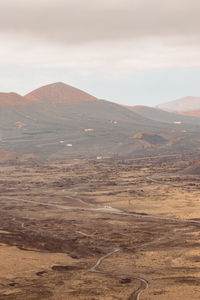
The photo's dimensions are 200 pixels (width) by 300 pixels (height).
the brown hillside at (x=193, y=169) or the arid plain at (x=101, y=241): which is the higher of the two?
the brown hillside at (x=193, y=169)

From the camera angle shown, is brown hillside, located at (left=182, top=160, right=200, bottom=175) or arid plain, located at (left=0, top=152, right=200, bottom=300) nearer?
arid plain, located at (left=0, top=152, right=200, bottom=300)

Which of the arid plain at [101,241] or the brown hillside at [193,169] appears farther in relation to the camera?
the brown hillside at [193,169]

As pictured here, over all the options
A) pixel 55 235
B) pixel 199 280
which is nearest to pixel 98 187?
pixel 55 235

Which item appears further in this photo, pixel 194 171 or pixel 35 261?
pixel 194 171

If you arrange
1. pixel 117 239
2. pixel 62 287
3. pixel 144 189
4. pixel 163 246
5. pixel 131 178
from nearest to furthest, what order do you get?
pixel 62 287 → pixel 163 246 → pixel 117 239 → pixel 144 189 → pixel 131 178

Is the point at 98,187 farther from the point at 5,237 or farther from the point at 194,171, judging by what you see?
the point at 5,237

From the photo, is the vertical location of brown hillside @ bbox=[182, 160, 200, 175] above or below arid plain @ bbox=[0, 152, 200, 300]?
above

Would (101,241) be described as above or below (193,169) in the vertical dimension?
below

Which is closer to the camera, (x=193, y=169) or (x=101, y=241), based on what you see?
(x=101, y=241)
